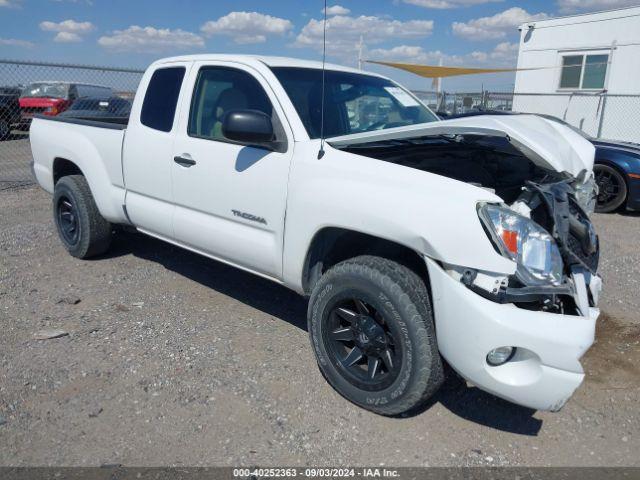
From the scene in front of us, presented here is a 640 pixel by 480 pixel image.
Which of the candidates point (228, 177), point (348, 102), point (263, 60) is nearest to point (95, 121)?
point (263, 60)

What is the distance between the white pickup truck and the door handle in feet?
0.08

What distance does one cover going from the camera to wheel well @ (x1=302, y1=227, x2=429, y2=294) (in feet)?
9.70

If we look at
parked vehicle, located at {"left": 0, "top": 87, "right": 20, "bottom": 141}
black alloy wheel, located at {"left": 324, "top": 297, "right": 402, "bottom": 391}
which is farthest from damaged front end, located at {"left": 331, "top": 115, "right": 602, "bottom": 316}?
parked vehicle, located at {"left": 0, "top": 87, "right": 20, "bottom": 141}

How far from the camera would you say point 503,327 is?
7.82 feet

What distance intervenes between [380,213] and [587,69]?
664 inches

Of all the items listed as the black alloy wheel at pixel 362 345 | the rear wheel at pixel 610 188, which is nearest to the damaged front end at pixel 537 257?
the black alloy wheel at pixel 362 345

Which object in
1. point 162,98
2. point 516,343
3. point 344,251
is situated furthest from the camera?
point 162,98

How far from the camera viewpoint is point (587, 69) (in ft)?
54.6

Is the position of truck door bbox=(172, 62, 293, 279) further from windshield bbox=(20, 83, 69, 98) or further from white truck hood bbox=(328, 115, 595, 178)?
windshield bbox=(20, 83, 69, 98)

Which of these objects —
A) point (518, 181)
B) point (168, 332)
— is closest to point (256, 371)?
point (168, 332)

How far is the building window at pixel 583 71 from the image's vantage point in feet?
53.6

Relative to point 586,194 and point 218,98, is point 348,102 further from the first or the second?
point 586,194

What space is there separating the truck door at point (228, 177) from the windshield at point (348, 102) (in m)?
0.21

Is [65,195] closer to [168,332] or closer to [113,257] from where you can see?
[113,257]
